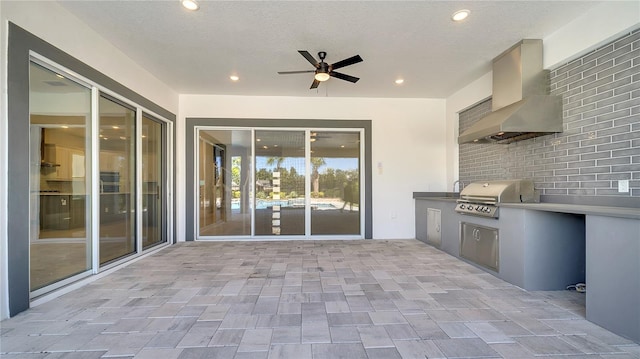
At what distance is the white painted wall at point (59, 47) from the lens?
217 cm

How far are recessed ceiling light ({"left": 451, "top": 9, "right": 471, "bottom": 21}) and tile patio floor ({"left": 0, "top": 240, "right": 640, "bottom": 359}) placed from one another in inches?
112

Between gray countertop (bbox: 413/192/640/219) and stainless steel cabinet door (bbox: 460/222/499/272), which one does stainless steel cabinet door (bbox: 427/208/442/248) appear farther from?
stainless steel cabinet door (bbox: 460/222/499/272)

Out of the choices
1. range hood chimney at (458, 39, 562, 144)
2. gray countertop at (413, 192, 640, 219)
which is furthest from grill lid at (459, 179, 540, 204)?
range hood chimney at (458, 39, 562, 144)

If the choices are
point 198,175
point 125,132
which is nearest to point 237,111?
point 198,175

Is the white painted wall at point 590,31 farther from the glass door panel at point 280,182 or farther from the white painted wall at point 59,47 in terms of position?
the white painted wall at point 59,47

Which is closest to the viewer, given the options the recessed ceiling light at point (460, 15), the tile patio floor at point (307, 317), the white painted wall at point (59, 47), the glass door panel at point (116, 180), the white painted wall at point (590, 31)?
the tile patio floor at point (307, 317)

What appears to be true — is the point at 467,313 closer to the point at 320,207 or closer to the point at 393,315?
the point at 393,315

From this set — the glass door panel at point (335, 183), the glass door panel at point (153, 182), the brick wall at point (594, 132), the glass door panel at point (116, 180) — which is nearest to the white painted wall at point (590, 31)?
the brick wall at point (594, 132)

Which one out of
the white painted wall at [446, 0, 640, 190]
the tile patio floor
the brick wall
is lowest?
the tile patio floor

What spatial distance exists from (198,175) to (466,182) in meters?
5.10

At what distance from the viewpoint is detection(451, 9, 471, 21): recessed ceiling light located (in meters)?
2.77

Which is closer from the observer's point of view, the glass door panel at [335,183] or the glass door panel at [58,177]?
the glass door panel at [58,177]

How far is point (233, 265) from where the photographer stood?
371cm

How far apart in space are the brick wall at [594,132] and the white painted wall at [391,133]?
192 centimetres
